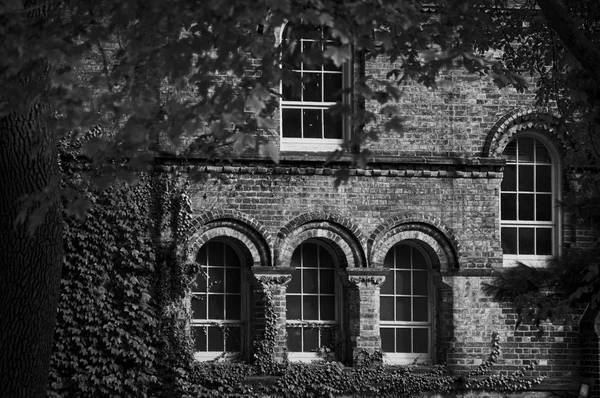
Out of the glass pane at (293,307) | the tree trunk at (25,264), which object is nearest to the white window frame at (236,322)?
the glass pane at (293,307)

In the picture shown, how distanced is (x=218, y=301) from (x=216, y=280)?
0.32 m

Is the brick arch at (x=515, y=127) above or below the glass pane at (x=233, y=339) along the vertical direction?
above

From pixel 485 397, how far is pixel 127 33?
38.8ft

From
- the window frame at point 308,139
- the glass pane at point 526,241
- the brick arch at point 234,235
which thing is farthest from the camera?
the glass pane at point 526,241

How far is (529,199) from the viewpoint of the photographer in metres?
20.5

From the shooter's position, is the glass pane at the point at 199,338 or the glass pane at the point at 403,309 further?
the glass pane at the point at 403,309

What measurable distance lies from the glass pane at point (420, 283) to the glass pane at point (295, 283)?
6.03ft

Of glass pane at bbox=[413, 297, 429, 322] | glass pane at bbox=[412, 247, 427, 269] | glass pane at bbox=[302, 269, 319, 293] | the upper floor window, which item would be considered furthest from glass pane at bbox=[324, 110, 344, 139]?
glass pane at bbox=[413, 297, 429, 322]

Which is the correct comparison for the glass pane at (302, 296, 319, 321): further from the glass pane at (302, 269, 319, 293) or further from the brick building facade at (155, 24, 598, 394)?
the glass pane at (302, 269, 319, 293)

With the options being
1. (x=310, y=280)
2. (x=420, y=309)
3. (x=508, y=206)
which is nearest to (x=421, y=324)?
(x=420, y=309)

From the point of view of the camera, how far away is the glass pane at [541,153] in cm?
2059

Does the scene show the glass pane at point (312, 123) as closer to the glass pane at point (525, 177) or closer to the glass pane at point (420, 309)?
the glass pane at point (420, 309)

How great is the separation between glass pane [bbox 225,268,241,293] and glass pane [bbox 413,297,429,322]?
110 inches

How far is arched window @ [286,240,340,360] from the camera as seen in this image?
65.0ft
